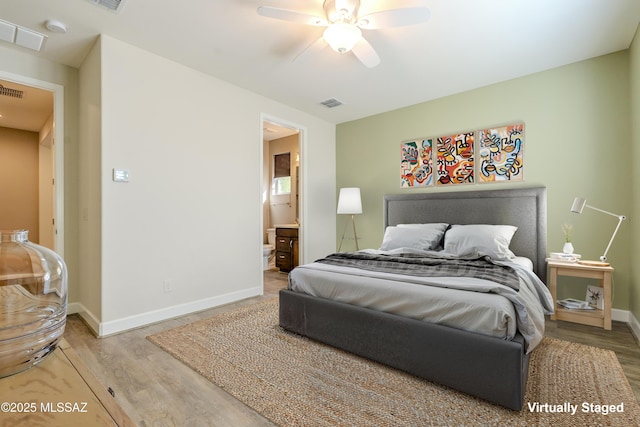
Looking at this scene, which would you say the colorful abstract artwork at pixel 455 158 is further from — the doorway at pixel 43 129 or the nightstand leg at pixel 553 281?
the doorway at pixel 43 129

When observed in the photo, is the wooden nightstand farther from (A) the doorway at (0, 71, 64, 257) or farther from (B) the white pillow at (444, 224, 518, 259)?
(A) the doorway at (0, 71, 64, 257)

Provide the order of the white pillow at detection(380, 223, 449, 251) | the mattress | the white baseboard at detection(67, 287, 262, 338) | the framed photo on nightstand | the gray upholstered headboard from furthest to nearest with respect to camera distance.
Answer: the white pillow at detection(380, 223, 449, 251) < the gray upholstered headboard < the framed photo on nightstand < the white baseboard at detection(67, 287, 262, 338) < the mattress

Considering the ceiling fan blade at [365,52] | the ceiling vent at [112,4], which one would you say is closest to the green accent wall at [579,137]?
the ceiling fan blade at [365,52]

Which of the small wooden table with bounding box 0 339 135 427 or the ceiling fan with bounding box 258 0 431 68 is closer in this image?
the small wooden table with bounding box 0 339 135 427

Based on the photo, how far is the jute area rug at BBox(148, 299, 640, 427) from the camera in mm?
1593

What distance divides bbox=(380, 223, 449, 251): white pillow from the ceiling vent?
3238 millimetres

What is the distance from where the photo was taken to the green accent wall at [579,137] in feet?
9.72

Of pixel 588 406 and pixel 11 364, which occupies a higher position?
pixel 11 364

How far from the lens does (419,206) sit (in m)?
4.18

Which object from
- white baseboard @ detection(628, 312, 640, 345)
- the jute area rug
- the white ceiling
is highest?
the white ceiling

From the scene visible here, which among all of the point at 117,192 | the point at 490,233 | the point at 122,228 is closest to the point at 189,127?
the point at 117,192

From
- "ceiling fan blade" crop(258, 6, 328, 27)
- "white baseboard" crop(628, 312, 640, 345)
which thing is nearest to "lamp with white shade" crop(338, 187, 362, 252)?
"ceiling fan blade" crop(258, 6, 328, 27)

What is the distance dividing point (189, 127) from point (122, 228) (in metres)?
1.22

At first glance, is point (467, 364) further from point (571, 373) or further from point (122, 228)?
point (122, 228)
